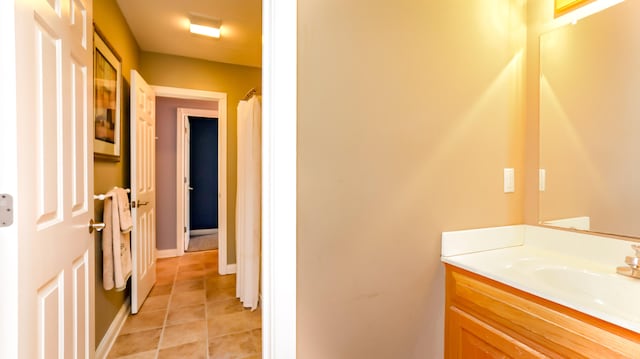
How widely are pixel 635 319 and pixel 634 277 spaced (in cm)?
44

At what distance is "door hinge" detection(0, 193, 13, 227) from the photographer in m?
0.79

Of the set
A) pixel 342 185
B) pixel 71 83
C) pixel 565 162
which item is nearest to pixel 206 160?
pixel 71 83

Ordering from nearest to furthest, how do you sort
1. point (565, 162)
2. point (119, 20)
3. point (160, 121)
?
point (565, 162) → point (119, 20) → point (160, 121)

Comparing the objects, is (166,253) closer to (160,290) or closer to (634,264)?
(160,290)

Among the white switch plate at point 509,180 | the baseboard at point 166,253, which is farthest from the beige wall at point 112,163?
the white switch plate at point 509,180

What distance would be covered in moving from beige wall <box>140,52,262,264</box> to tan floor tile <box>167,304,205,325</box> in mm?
970

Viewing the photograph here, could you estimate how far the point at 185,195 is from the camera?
4266 mm

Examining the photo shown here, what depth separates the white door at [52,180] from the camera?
2.73 feet

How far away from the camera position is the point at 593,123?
132 cm

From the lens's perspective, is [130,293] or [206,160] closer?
[130,293]

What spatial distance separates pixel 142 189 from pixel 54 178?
1805mm

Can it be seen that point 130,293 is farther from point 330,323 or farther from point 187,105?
point 187,105

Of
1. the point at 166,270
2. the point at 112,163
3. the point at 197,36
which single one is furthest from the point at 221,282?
the point at 197,36

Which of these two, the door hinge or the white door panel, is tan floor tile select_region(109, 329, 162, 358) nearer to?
the white door panel
